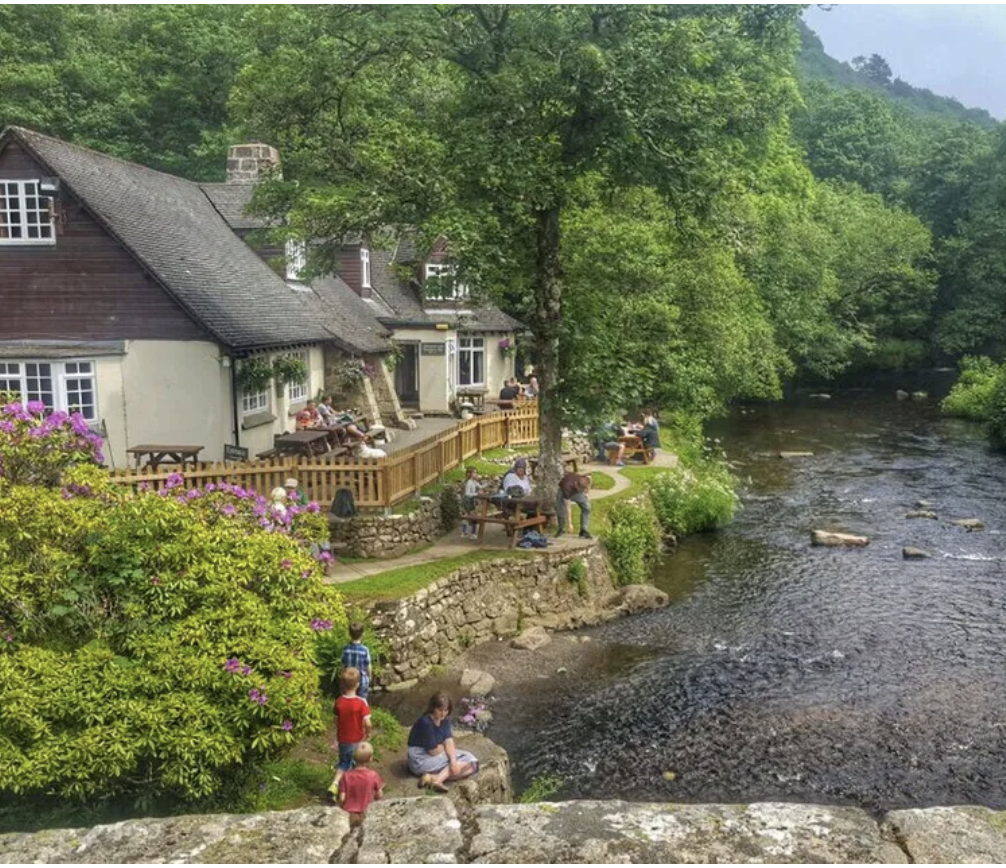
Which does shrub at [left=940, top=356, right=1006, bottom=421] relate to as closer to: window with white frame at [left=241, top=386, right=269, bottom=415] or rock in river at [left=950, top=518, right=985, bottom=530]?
rock in river at [left=950, top=518, right=985, bottom=530]

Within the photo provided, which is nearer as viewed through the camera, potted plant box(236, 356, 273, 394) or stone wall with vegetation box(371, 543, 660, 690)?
stone wall with vegetation box(371, 543, 660, 690)

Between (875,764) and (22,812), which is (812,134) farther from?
(22,812)

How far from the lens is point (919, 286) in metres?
60.0

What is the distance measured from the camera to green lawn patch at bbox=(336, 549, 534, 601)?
51.4 feet

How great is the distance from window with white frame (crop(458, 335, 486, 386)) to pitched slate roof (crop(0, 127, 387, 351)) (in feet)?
27.1

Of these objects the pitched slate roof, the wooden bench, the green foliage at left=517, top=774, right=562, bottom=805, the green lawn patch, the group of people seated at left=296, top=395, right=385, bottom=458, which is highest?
the pitched slate roof

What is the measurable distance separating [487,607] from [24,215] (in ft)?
47.9

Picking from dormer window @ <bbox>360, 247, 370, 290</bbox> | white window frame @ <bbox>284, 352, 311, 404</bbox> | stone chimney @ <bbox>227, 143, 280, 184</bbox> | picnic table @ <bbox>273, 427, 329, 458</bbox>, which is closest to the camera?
picnic table @ <bbox>273, 427, 329, 458</bbox>

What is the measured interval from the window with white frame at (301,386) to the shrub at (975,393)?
3088cm

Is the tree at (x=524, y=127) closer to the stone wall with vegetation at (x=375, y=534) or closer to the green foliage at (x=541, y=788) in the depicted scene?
the stone wall with vegetation at (x=375, y=534)

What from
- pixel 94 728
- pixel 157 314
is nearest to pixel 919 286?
pixel 157 314

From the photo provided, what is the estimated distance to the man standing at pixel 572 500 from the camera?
798 inches

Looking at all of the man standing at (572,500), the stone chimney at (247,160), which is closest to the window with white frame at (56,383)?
the man standing at (572,500)


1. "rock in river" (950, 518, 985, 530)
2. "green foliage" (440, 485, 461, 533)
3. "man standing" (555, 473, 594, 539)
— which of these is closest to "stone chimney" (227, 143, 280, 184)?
"green foliage" (440, 485, 461, 533)
